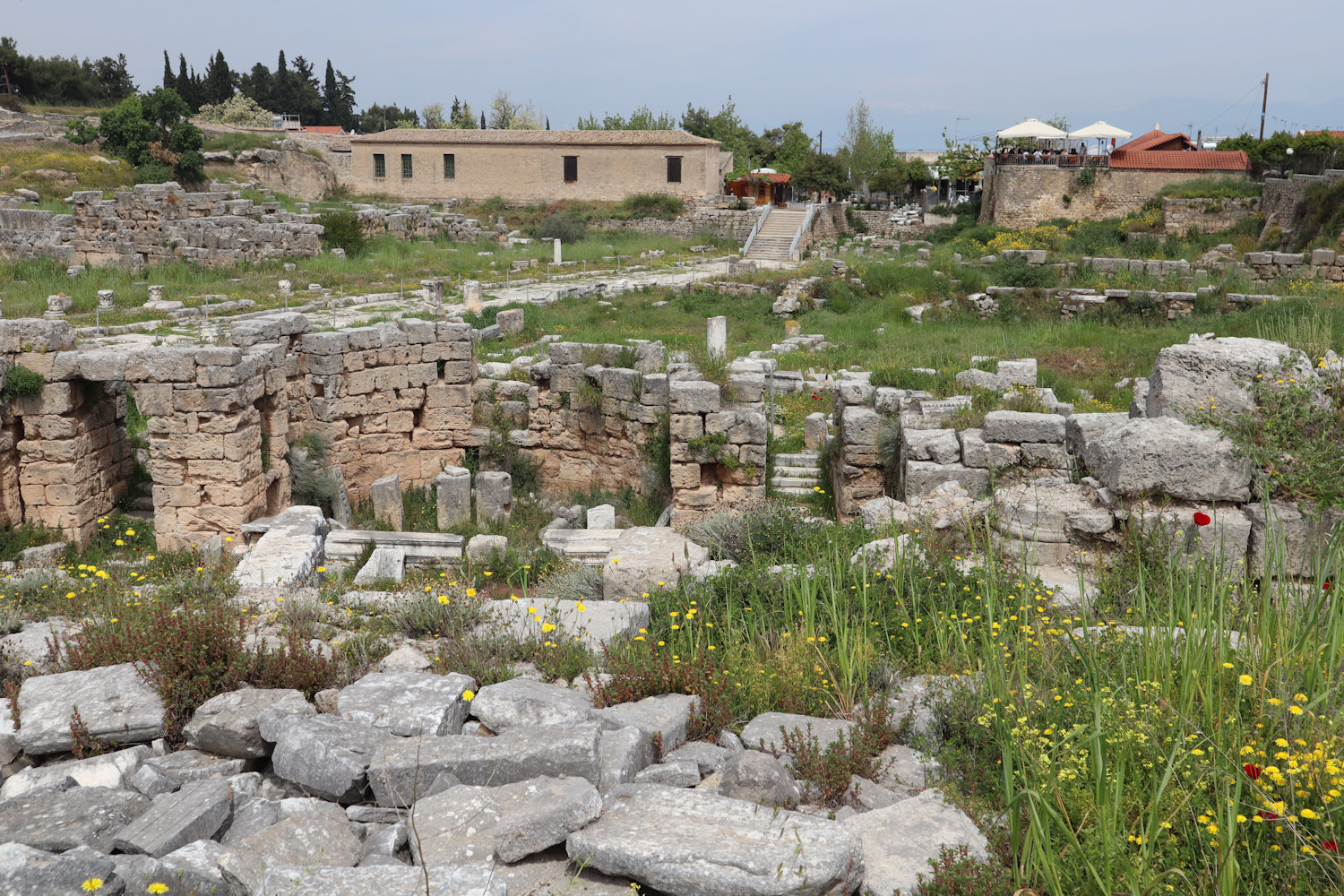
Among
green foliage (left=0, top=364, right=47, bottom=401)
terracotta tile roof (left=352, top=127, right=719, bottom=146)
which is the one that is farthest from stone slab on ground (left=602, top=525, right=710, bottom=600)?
terracotta tile roof (left=352, top=127, right=719, bottom=146)

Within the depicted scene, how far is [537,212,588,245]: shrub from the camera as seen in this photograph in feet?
136

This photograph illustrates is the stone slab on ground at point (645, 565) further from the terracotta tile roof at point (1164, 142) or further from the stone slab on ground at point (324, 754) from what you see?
the terracotta tile roof at point (1164, 142)

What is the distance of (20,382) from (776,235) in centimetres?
3486

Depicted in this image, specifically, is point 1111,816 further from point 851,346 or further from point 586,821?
point 851,346

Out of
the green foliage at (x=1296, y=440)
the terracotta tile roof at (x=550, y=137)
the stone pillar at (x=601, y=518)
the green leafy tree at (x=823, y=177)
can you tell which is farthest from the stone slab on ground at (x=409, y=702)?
the green leafy tree at (x=823, y=177)

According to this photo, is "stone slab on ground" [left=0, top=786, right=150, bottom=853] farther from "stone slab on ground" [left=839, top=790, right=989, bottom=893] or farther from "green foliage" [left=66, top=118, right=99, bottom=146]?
"green foliage" [left=66, top=118, right=99, bottom=146]

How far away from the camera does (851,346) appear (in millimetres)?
20203

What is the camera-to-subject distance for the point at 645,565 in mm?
7824

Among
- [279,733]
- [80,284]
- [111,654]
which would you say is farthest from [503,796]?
[80,284]

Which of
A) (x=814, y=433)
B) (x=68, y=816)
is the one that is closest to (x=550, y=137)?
(x=814, y=433)

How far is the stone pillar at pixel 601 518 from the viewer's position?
11.3m

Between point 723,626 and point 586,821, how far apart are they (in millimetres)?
2592

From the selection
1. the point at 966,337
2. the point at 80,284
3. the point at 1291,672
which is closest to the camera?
the point at 1291,672

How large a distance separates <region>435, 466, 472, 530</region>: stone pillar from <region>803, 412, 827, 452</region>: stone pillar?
4734 mm
